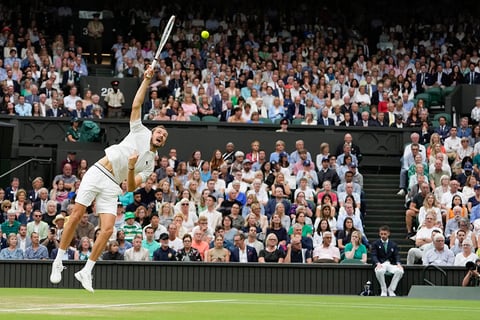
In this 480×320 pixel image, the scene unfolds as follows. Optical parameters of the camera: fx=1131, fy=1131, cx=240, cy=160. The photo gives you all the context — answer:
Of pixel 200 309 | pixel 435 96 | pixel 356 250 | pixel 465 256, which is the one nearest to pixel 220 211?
pixel 356 250

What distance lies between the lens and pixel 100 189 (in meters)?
14.0

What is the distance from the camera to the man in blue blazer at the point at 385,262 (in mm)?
20891

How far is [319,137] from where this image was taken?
94.3 feet

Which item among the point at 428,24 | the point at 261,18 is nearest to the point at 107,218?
the point at 261,18

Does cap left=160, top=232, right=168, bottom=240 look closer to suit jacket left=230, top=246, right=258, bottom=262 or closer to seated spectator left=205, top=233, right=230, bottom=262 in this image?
seated spectator left=205, top=233, right=230, bottom=262

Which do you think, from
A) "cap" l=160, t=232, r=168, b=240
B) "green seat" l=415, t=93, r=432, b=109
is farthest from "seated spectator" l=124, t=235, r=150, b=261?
"green seat" l=415, t=93, r=432, b=109

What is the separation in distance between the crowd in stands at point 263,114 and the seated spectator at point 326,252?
0.09 ft

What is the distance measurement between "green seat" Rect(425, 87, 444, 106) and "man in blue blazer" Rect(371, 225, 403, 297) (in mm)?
11627

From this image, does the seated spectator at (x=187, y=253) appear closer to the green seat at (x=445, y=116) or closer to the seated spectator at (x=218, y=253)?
the seated spectator at (x=218, y=253)

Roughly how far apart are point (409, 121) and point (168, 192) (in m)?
8.29

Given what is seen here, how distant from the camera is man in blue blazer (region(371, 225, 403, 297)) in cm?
2089

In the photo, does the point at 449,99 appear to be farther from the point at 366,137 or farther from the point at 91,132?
the point at 91,132

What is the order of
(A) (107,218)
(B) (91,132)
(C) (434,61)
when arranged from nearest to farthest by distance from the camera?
(A) (107,218)
(B) (91,132)
(C) (434,61)

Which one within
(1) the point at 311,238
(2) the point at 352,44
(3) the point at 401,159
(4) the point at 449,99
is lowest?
(1) the point at 311,238
